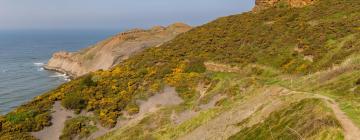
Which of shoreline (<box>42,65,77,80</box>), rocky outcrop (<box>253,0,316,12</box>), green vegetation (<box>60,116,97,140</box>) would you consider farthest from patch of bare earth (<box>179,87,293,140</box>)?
shoreline (<box>42,65,77,80</box>)

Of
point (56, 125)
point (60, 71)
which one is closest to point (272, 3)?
point (56, 125)

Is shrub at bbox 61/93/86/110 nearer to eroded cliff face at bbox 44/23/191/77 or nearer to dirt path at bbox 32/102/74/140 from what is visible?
dirt path at bbox 32/102/74/140

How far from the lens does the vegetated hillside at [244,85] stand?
67.8 ft

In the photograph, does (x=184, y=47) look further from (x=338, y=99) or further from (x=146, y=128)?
(x=338, y=99)

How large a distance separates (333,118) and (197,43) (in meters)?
37.1

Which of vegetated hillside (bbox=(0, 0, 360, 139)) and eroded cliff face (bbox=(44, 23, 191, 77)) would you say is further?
eroded cliff face (bbox=(44, 23, 191, 77))

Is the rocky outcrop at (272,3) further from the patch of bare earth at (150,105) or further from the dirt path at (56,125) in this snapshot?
the dirt path at (56,125)

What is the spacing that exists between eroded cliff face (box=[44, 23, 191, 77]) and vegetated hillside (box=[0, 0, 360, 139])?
36.1 meters

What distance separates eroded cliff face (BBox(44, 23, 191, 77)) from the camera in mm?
93188

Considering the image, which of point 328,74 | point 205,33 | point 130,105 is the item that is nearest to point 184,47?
point 205,33

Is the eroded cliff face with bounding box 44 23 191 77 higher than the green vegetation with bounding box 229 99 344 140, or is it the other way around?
the green vegetation with bounding box 229 99 344 140

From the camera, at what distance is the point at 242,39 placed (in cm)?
5022

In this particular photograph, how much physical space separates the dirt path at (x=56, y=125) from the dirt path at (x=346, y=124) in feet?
81.2

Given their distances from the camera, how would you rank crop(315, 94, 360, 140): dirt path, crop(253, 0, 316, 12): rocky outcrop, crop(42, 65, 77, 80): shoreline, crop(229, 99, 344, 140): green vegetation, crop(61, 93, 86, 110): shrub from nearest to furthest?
crop(315, 94, 360, 140): dirt path
crop(229, 99, 344, 140): green vegetation
crop(61, 93, 86, 110): shrub
crop(253, 0, 316, 12): rocky outcrop
crop(42, 65, 77, 80): shoreline
